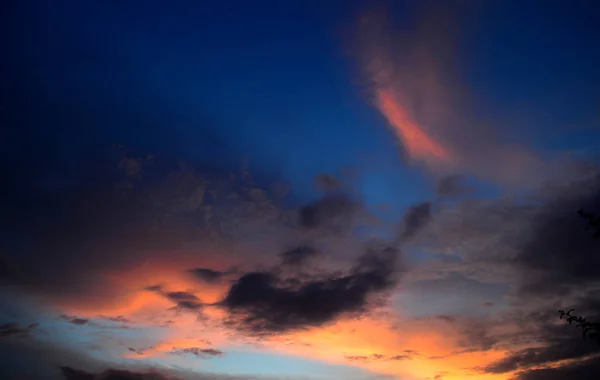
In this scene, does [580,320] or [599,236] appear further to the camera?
[580,320]

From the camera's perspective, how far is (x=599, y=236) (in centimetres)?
2072

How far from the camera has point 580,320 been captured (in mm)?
22938

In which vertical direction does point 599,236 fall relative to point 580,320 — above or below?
above

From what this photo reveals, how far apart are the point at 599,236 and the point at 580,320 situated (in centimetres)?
683
